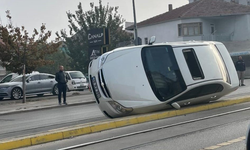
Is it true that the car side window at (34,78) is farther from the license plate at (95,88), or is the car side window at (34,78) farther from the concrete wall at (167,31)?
the concrete wall at (167,31)

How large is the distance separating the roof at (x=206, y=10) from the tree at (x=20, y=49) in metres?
26.9

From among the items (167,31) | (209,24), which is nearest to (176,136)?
(167,31)

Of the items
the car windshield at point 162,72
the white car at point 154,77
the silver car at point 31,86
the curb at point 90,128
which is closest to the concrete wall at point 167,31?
the silver car at point 31,86

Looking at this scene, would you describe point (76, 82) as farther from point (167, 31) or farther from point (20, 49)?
point (167, 31)

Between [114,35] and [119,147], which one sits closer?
[119,147]

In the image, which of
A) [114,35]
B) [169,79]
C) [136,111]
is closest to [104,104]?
[136,111]

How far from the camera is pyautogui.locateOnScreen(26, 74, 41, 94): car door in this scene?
26.2m

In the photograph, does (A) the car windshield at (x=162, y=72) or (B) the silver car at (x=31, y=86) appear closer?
(A) the car windshield at (x=162, y=72)

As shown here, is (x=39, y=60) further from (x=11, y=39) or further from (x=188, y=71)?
(x=188, y=71)

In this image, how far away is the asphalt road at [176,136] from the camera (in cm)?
776

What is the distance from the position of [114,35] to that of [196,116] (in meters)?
39.4

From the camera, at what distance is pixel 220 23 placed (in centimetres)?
5009

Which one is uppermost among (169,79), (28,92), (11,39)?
(11,39)

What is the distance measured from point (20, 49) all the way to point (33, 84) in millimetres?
4289
